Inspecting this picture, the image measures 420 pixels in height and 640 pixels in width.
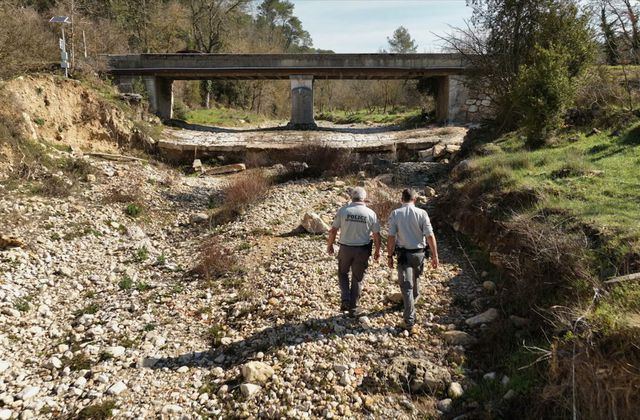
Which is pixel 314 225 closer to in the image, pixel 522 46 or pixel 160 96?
pixel 522 46

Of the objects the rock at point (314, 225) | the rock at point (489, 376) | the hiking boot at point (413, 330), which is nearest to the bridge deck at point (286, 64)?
the rock at point (314, 225)

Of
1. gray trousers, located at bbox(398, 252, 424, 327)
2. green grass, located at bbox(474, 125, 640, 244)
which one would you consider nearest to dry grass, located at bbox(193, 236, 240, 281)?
gray trousers, located at bbox(398, 252, 424, 327)

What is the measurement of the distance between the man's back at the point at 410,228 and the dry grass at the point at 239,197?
6.83 metres

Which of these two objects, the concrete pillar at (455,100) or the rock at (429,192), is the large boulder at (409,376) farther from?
the concrete pillar at (455,100)

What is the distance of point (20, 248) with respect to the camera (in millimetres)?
8633

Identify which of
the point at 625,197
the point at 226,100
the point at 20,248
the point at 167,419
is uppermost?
the point at 226,100

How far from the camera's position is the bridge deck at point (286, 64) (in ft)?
75.2

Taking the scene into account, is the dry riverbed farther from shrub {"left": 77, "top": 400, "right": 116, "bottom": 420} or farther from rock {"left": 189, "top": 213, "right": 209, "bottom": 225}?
rock {"left": 189, "top": 213, "right": 209, "bottom": 225}

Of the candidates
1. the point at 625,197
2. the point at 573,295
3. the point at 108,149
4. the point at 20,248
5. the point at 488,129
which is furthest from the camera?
the point at 108,149

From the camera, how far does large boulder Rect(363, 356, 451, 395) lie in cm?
506

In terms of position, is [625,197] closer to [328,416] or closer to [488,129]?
[328,416]

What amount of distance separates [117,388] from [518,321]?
4.78 meters

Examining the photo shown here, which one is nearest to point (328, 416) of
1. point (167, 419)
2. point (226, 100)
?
point (167, 419)

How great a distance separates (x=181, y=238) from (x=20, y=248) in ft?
11.1
